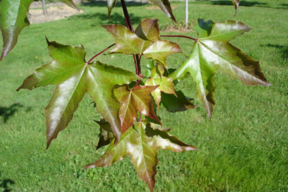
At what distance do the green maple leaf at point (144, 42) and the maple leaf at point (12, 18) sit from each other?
0.66 feet

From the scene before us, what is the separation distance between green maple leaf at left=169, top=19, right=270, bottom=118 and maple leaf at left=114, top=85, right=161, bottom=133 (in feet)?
0.57

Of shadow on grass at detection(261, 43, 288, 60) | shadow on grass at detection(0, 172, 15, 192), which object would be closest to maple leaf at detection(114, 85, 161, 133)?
shadow on grass at detection(0, 172, 15, 192)

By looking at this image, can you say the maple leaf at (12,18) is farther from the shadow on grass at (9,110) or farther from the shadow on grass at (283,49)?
the shadow on grass at (283,49)

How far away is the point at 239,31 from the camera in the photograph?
78 cm

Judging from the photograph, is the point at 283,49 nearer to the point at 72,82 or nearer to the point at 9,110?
the point at 9,110

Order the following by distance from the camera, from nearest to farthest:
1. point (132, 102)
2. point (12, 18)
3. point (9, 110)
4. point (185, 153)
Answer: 1. point (12, 18)
2. point (132, 102)
3. point (185, 153)
4. point (9, 110)

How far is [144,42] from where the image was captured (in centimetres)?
71

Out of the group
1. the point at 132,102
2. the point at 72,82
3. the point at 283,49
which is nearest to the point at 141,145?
the point at 132,102

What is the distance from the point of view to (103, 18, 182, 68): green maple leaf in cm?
69

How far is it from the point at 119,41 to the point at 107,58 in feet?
17.9

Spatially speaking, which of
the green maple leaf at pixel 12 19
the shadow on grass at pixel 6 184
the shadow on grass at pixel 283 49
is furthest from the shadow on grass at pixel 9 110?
the shadow on grass at pixel 283 49

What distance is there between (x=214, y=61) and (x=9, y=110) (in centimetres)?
393

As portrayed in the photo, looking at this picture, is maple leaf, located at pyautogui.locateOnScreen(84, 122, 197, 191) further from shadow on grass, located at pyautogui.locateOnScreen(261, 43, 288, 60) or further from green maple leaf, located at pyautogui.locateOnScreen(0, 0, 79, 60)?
shadow on grass, located at pyautogui.locateOnScreen(261, 43, 288, 60)

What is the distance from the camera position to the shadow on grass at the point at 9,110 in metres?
3.76
